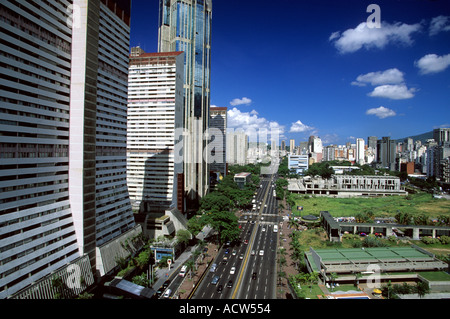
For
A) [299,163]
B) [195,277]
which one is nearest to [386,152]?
[299,163]

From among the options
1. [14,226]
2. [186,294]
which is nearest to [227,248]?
[186,294]

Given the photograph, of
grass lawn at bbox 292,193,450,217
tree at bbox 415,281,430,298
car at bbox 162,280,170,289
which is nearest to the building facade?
grass lawn at bbox 292,193,450,217

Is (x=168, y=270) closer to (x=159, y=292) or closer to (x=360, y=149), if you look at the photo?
(x=159, y=292)

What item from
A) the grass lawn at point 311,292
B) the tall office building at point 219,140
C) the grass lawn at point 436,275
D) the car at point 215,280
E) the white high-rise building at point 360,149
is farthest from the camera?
the white high-rise building at point 360,149

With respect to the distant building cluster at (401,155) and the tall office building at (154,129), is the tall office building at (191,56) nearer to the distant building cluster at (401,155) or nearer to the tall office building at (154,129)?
the tall office building at (154,129)

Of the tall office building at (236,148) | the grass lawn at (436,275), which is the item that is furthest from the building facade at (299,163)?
the grass lawn at (436,275)
